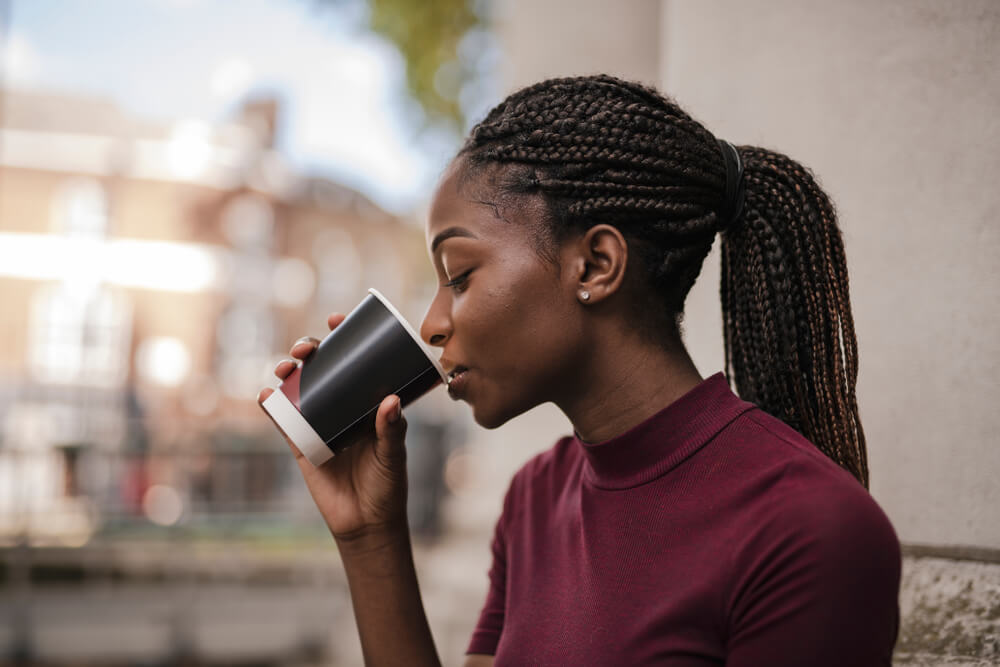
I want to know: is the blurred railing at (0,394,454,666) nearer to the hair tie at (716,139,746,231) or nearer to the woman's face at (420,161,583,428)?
the woman's face at (420,161,583,428)

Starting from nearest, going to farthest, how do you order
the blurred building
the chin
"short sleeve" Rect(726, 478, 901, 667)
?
"short sleeve" Rect(726, 478, 901, 667) → the chin → the blurred building

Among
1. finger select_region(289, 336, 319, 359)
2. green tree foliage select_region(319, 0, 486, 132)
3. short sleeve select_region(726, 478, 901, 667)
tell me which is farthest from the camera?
green tree foliage select_region(319, 0, 486, 132)

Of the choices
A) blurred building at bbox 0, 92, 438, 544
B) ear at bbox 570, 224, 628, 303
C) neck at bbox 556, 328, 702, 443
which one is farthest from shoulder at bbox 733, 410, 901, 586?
blurred building at bbox 0, 92, 438, 544

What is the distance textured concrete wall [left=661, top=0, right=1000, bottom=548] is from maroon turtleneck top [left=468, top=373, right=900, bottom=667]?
1.66 feet

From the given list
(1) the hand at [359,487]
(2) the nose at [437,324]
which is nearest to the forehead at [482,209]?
(2) the nose at [437,324]

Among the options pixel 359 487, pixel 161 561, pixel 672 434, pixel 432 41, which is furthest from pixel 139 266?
pixel 672 434

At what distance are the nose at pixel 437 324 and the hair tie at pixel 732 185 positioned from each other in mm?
497

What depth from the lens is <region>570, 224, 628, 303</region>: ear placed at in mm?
1318

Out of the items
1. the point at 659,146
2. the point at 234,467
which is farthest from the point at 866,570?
the point at 234,467

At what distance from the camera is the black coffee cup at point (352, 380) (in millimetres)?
1399

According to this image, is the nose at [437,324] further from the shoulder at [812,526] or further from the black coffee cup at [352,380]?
the shoulder at [812,526]

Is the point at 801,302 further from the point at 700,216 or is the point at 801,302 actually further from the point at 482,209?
the point at 482,209

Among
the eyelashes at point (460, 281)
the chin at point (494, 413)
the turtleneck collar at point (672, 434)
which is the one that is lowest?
the turtleneck collar at point (672, 434)

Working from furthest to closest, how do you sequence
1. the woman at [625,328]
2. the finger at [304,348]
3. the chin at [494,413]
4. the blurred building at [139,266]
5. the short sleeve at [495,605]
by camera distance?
the blurred building at [139,266]
the short sleeve at [495,605]
the finger at [304,348]
the chin at [494,413]
the woman at [625,328]
